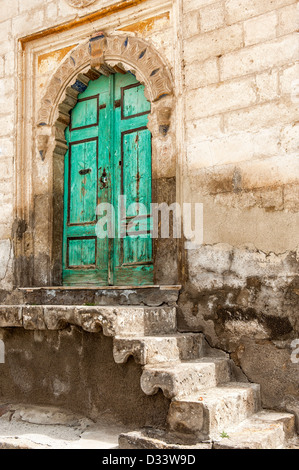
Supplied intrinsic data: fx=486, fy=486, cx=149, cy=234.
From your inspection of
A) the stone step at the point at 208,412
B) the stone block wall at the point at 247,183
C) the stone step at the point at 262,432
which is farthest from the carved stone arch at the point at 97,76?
the stone step at the point at 262,432

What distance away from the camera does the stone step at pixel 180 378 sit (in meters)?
3.15

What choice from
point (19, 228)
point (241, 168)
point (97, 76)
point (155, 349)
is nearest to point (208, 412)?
point (155, 349)

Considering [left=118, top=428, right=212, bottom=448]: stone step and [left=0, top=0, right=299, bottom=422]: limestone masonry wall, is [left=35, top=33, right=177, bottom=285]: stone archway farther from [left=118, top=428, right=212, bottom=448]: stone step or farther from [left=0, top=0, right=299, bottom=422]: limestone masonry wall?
[left=118, top=428, right=212, bottom=448]: stone step

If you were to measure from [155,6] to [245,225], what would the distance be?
94.4 inches

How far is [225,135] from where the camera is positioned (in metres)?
4.13

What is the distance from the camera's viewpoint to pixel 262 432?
3.03m

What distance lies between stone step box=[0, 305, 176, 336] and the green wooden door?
2.32ft

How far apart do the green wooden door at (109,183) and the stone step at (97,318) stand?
0.71 metres

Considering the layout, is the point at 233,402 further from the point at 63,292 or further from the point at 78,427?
the point at 63,292

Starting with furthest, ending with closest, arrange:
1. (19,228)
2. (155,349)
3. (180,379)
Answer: (19,228) → (155,349) → (180,379)

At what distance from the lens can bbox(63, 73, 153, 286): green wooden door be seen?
478 cm

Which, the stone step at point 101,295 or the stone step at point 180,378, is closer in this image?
the stone step at point 180,378

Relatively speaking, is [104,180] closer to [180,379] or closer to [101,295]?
[101,295]

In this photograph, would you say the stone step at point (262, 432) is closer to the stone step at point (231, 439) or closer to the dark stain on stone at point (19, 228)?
the stone step at point (231, 439)
